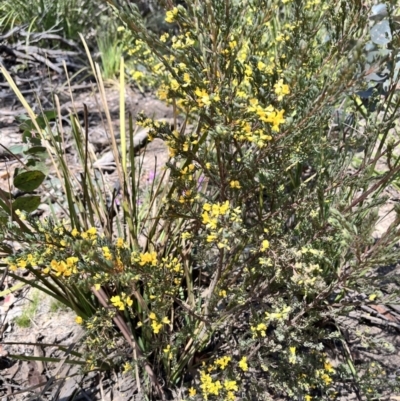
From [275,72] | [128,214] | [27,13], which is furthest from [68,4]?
[275,72]

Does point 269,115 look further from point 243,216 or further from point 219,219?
point 243,216

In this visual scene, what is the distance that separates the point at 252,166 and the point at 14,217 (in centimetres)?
72

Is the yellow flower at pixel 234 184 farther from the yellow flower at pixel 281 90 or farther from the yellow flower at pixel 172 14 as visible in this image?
the yellow flower at pixel 172 14

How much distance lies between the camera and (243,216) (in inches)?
56.1

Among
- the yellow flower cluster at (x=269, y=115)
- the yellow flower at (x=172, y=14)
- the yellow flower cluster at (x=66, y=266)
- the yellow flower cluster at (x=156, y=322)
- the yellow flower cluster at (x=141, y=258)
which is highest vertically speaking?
the yellow flower at (x=172, y=14)

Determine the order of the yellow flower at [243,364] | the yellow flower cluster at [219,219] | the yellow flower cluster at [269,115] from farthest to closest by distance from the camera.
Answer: the yellow flower at [243,364] < the yellow flower cluster at [219,219] < the yellow flower cluster at [269,115]

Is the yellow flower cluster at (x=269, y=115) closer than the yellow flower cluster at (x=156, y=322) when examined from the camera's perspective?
Yes

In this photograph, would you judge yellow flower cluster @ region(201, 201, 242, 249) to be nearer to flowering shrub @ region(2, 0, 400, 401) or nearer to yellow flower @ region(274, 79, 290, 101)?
flowering shrub @ region(2, 0, 400, 401)

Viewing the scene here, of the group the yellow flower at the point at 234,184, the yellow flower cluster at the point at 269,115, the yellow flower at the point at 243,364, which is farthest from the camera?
the yellow flower at the point at 243,364

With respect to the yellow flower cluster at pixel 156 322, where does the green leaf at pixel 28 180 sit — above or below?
above

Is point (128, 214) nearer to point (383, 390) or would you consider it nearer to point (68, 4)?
point (383, 390)

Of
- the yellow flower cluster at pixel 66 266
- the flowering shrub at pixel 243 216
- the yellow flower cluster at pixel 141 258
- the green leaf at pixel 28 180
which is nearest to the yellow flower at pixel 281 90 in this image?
the flowering shrub at pixel 243 216

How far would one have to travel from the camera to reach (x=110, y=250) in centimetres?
117

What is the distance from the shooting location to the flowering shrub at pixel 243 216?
1.13 metres
